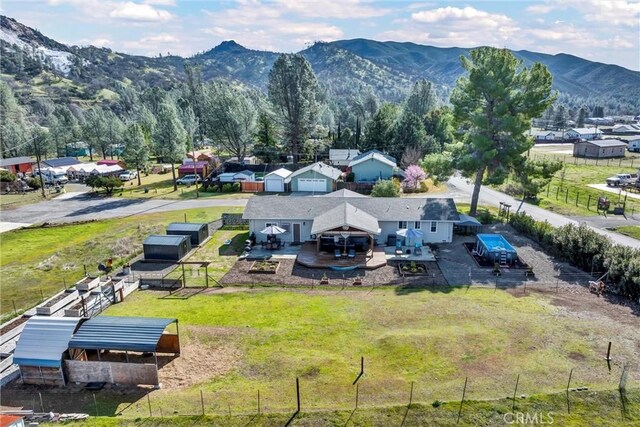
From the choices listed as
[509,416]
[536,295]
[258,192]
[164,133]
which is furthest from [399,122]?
[509,416]

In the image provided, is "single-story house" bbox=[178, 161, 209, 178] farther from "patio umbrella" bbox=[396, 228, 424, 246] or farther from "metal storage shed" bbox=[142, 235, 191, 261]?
"patio umbrella" bbox=[396, 228, 424, 246]

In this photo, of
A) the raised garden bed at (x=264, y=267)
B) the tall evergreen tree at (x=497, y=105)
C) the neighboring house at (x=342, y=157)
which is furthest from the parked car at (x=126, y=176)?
the tall evergreen tree at (x=497, y=105)

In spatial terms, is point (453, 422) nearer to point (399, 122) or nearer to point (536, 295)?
point (536, 295)

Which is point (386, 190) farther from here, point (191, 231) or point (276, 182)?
point (191, 231)

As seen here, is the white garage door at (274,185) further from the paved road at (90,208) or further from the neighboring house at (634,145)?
the neighboring house at (634,145)

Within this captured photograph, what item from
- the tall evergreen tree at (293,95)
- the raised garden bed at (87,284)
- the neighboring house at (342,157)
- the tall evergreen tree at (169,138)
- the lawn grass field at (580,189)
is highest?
the tall evergreen tree at (293,95)

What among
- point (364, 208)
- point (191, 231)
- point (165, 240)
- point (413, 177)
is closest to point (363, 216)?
point (364, 208)

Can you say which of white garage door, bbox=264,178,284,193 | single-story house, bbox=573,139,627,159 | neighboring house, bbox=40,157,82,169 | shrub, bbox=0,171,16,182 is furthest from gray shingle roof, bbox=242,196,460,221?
single-story house, bbox=573,139,627,159
